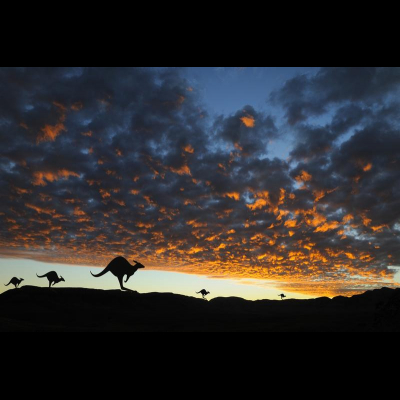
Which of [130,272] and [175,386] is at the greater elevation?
[130,272]

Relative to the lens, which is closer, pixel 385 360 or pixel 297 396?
pixel 297 396

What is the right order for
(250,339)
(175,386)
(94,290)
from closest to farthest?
(175,386) < (250,339) < (94,290)

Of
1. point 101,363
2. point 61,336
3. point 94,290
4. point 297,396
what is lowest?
point 297,396

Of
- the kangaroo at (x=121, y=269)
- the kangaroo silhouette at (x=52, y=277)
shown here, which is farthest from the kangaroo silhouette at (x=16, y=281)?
the kangaroo at (x=121, y=269)

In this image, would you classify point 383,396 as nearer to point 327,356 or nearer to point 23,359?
point 327,356

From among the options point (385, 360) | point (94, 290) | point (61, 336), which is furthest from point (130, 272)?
point (385, 360)

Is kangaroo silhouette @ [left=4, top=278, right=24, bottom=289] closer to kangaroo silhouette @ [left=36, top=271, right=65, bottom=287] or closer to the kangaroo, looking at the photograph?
kangaroo silhouette @ [left=36, top=271, right=65, bottom=287]

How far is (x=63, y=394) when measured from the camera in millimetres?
2283

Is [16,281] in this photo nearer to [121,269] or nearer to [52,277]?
[52,277]

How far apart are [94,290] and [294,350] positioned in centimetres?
2258

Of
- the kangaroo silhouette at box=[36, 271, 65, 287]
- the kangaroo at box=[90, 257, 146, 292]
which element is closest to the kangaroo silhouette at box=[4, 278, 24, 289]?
the kangaroo silhouette at box=[36, 271, 65, 287]

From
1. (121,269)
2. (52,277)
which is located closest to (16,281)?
(52,277)

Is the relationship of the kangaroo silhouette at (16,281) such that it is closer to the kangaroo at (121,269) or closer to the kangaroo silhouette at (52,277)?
the kangaroo silhouette at (52,277)
